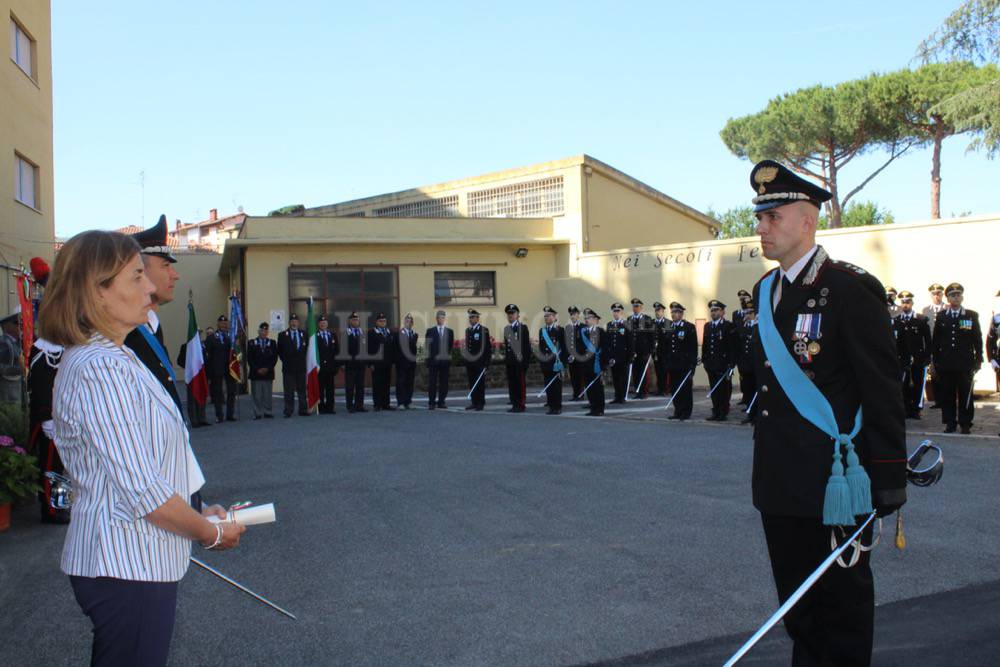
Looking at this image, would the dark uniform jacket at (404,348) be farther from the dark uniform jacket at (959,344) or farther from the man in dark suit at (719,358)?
the dark uniform jacket at (959,344)

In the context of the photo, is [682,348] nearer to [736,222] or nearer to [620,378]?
[620,378]

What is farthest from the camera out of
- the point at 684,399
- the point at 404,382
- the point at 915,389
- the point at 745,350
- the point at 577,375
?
the point at 404,382

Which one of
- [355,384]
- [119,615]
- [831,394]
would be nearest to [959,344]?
[831,394]

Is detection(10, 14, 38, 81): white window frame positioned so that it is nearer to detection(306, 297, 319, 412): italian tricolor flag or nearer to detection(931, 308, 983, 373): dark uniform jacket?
detection(306, 297, 319, 412): italian tricolor flag

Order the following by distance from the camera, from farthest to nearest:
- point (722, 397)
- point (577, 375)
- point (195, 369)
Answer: point (577, 375)
point (195, 369)
point (722, 397)

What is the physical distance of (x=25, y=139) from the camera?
16875 mm

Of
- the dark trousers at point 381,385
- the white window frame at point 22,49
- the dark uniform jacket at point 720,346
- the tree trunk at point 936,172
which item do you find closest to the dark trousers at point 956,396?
the dark uniform jacket at point 720,346

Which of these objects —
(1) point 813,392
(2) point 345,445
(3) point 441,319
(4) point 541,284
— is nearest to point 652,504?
(1) point 813,392

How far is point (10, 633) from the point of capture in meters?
4.77

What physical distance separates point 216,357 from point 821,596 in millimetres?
14904

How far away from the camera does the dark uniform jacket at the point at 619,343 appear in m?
18.4

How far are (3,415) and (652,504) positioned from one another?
562 cm

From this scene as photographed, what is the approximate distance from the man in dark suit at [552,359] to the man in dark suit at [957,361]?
6.67 meters

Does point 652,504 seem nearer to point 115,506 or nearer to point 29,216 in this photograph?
point 115,506
